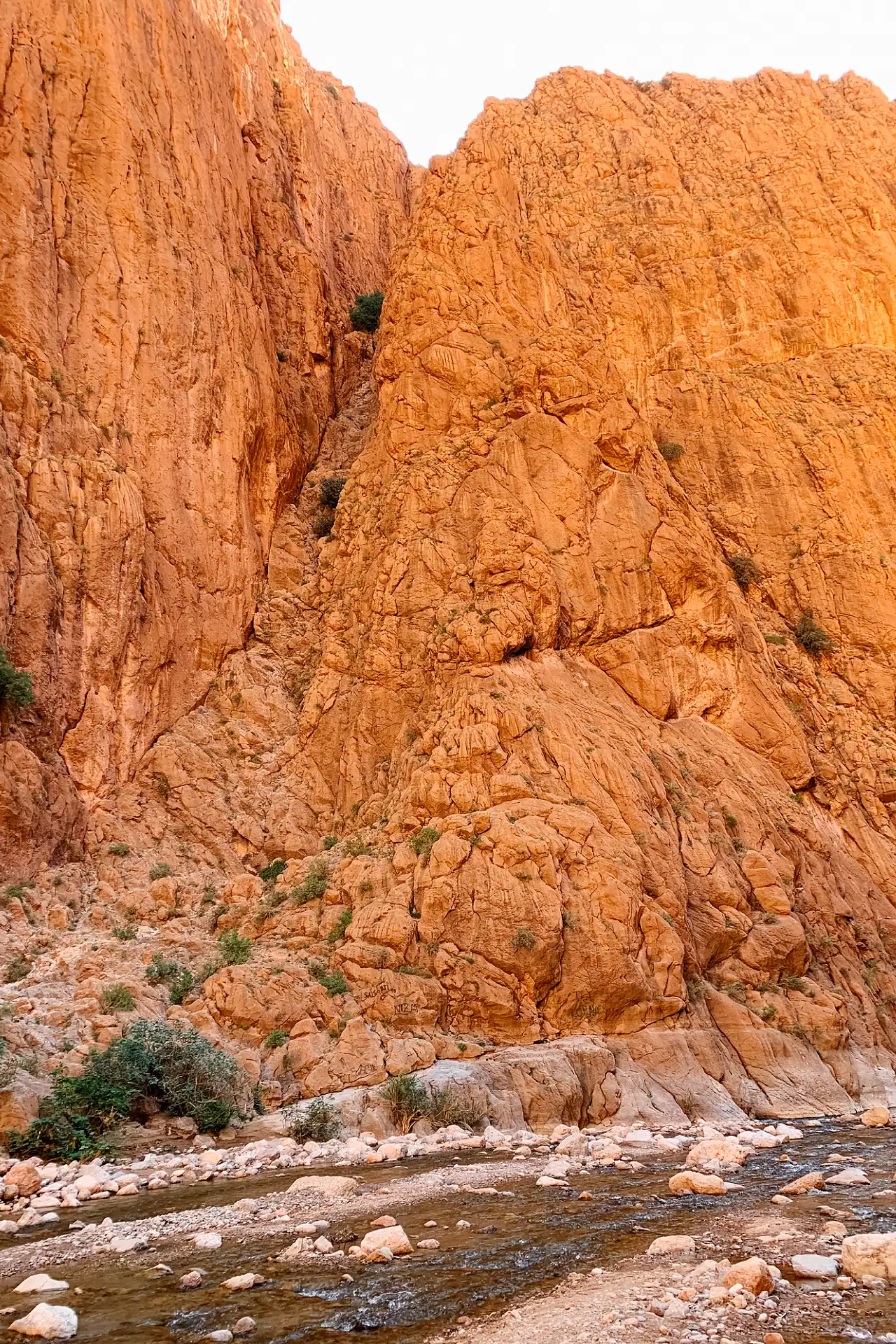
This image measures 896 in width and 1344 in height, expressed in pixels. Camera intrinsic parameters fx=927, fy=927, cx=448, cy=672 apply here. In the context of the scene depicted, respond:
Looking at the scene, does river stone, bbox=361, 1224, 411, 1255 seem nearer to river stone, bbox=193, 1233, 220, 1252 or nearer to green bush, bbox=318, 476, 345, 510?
river stone, bbox=193, 1233, 220, 1252

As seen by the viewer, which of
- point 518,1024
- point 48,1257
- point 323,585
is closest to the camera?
point 48,1257

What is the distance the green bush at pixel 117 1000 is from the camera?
1639 centimetres

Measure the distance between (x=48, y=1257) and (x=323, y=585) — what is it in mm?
23507

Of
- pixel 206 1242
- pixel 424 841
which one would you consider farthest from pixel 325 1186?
pixel 424 841

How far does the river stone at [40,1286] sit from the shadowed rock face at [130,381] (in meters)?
13.1

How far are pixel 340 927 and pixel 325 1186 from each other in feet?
28.7

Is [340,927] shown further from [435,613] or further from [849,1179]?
[849,1179]

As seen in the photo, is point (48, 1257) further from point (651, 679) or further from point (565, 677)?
point (651, 679)

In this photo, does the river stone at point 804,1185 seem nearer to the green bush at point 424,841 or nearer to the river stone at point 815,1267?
the river stone at point 815,1267

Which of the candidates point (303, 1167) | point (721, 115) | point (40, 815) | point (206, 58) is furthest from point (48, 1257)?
point (721, 115)

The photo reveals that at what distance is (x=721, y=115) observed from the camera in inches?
1948

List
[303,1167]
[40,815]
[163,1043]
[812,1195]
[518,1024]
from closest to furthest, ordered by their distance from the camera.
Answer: [812,1195] → [303,1167] → [163,1043] → [518,1024] → [40,815]

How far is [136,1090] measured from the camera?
14.4 metres

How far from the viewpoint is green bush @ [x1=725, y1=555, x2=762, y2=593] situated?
36.2m
